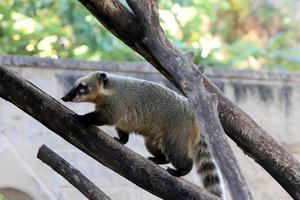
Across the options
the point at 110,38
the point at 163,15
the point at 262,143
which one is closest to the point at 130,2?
the point at 262,143

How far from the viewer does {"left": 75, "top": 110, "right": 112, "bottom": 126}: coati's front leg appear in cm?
383

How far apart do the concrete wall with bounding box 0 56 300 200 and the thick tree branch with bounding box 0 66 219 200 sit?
159 centimetres

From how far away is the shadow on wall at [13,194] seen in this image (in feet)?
17.3

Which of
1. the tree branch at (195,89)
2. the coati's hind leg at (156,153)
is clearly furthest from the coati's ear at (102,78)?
the tree branch at (195,89)

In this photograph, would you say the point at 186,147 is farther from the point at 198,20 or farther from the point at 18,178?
the point at 198,20

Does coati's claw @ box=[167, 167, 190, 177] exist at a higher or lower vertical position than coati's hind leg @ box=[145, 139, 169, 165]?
higher

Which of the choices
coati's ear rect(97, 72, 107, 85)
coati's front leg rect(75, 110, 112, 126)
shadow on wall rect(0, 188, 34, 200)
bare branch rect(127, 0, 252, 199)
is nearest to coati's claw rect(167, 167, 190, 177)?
coati's front leg rect(75, 110, 112, 126)

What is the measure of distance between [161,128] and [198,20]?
391 centimetres

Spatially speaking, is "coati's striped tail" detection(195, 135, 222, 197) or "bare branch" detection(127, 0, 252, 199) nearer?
"bare branch" detection(127, 0, 252, 199)

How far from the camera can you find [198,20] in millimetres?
8109

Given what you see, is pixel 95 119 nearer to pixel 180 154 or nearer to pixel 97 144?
pixel 97 144

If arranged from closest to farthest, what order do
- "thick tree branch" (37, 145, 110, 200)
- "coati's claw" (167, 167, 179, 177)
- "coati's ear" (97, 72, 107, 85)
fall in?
"thick tree branch" (37, 145, 110, 200), "coati's claw" (167, 167, 179, 177), "coati's ear" (97, 72, 107, 85)

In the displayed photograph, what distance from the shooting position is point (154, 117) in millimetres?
4371

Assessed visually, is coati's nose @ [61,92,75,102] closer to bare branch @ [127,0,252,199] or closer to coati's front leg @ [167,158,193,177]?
coati's front leg @ [167,158,193,177]
